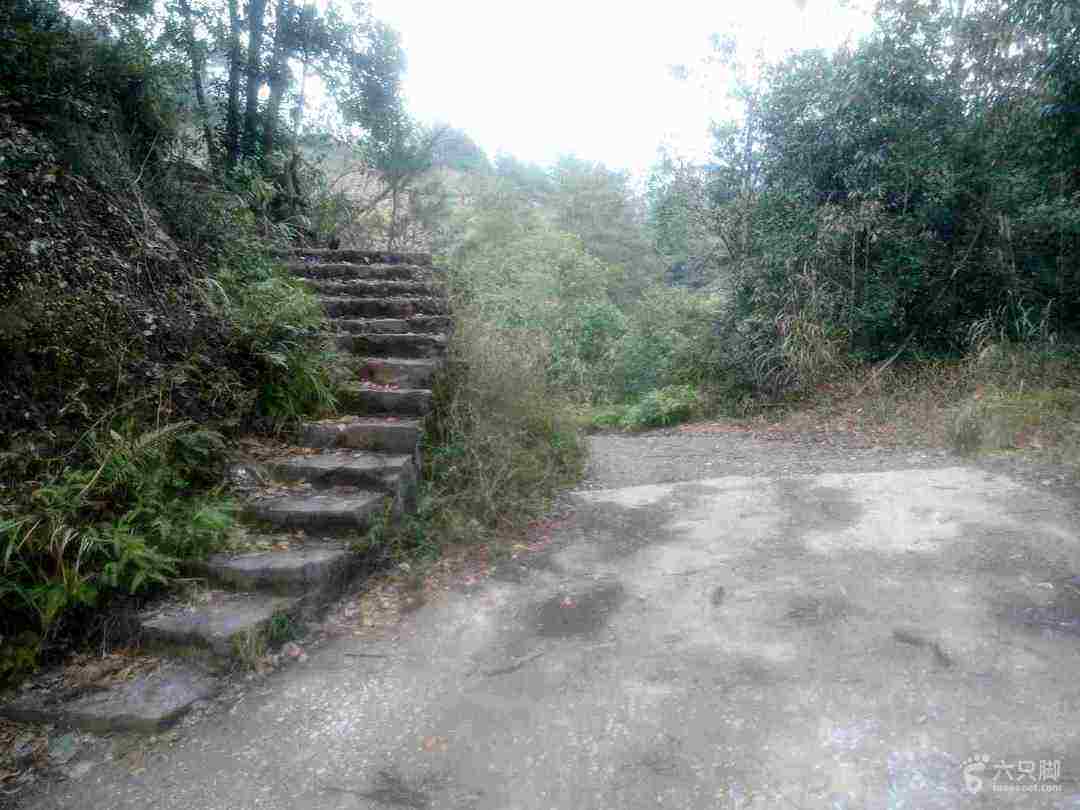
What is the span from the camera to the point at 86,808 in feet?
7.82

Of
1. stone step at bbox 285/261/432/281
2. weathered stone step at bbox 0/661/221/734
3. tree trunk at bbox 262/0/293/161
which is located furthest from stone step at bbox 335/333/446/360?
tree trunk at bbox 262/0/293/161

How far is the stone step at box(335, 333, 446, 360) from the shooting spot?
5465 mm

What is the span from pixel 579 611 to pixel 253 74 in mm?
7702

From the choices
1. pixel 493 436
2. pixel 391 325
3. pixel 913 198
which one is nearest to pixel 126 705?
pixel 493 436

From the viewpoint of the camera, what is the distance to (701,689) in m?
2.78

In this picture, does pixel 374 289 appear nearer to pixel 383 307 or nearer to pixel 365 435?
pixel 383 307

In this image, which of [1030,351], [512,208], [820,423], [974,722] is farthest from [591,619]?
[512,208]

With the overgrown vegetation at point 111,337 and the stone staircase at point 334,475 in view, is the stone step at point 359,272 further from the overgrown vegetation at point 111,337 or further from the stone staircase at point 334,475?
the overgrown vegetation at point 111,337

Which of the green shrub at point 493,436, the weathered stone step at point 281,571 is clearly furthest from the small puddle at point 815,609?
the weathered stone step at point 281,571

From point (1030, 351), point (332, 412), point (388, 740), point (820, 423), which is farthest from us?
point (820, 423)

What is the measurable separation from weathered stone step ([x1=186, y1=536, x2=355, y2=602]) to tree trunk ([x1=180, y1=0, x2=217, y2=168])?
5564 millimetres

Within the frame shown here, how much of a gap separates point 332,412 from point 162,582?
1.76 m

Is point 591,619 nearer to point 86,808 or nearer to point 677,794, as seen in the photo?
point 677,794

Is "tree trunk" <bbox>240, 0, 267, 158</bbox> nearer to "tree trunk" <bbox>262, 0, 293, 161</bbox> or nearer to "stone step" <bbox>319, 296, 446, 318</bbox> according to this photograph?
"tree trunk" <bbox>262, 0, 293, 161</bbox>
